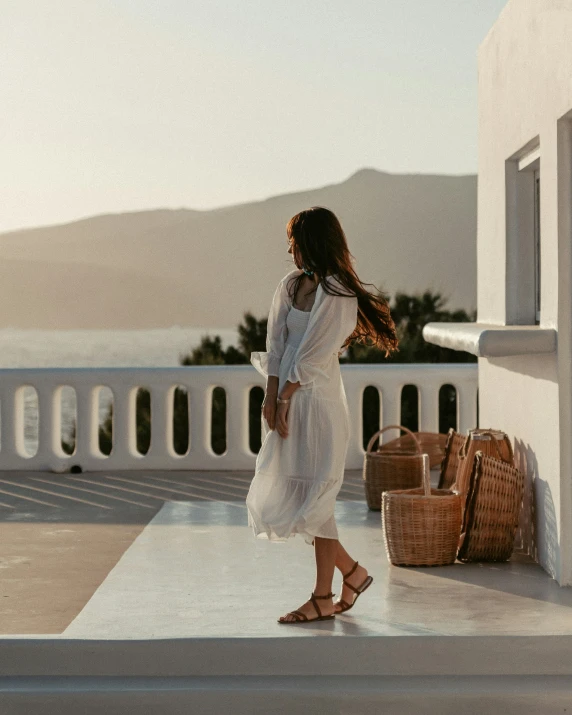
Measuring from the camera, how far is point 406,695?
494 cm

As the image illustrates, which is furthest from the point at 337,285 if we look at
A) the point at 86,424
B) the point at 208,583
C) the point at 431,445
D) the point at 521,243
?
the point at 86,424

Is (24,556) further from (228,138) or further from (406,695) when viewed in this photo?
(228,138)

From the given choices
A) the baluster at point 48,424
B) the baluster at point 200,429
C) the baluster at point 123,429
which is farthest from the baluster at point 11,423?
the baluster at point 200,429

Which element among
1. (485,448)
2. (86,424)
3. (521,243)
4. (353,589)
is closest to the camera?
(353,589)

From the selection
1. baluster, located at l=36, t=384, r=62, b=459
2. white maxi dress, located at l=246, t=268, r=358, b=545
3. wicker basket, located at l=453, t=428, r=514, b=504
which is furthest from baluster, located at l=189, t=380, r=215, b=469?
white maxi dress, located at l=246, t=268, r=358, b=545

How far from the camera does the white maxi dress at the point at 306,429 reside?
5.34m

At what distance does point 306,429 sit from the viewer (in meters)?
5.37

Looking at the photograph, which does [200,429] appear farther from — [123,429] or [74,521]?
[74,521]

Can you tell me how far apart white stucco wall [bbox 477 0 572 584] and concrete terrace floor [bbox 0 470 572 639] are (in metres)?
0.41

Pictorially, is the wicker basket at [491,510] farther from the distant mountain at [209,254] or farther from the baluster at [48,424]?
the distant mountain at [209,254]

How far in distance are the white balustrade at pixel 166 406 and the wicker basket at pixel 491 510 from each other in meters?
4.25

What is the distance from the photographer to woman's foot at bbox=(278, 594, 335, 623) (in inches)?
209

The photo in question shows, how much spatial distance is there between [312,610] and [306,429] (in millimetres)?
774

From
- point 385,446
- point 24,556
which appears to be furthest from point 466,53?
point 24,556
